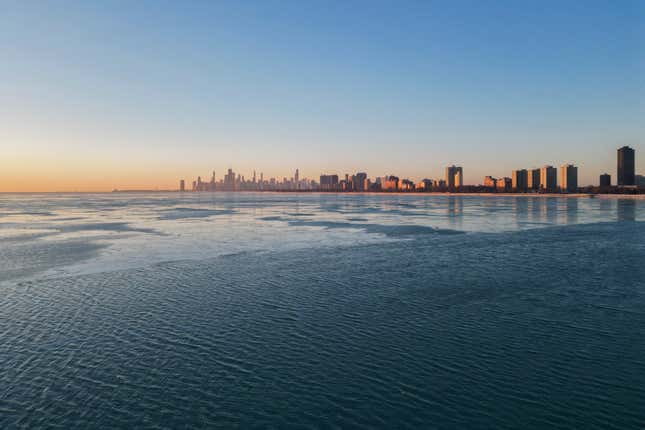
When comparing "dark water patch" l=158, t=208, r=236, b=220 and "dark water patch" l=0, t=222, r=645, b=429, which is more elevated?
"dark water patch" l=158, t=208, r=236, b=220

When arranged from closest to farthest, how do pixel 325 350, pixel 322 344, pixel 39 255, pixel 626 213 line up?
1. pixel 325 350
2. pixel 322 344
3. pixel 39 255
4. pixel 626 213

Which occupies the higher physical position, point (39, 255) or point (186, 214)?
point (186, 214)

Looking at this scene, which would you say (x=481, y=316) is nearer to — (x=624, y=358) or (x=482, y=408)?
(x=624, y=358)

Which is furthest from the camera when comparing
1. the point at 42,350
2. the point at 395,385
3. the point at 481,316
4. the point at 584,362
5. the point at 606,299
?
the point at 606,299

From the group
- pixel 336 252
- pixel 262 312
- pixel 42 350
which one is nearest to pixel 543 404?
pixel 262 312

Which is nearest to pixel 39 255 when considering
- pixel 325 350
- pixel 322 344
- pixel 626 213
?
pixel 322 344

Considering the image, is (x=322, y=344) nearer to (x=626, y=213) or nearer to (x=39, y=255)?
Result: (x=39, y=255)

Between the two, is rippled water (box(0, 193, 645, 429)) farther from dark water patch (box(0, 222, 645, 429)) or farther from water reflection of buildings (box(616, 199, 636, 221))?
water reflection of buildings (box(616, 199, 636, 221))

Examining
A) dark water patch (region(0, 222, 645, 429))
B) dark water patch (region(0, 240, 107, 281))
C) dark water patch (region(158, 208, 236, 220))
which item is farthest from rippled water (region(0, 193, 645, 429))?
dark water patch (region(158, 208, 236, 220))

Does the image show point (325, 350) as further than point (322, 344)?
No
